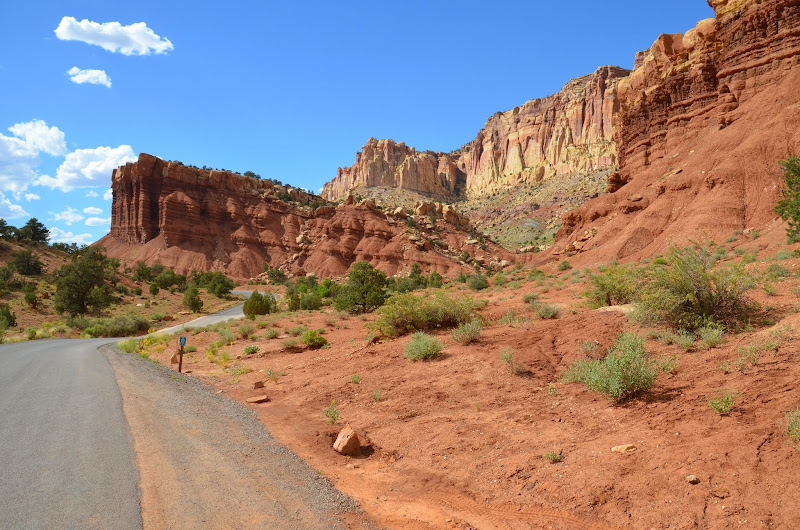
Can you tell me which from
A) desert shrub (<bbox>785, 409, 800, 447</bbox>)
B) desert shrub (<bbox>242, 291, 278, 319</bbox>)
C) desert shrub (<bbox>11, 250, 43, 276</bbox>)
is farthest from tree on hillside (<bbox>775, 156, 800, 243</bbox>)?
desert shrub (<bbox>11, 250, 43, 276</bbox>)

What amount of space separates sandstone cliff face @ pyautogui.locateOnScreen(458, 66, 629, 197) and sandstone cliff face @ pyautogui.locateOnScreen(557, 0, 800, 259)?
216 feet

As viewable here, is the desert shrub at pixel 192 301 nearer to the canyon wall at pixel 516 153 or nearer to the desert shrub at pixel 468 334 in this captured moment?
the desert shrub at pixel 468 334

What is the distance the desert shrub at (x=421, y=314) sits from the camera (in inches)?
593

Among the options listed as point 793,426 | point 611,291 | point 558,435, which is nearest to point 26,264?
point 611,291

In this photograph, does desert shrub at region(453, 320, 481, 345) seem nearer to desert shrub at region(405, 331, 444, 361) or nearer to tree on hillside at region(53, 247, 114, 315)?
desert shrub at region(405, 331, 444, 361)

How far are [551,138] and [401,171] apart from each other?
46.1 meters

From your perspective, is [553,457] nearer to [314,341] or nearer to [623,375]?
[623,375]

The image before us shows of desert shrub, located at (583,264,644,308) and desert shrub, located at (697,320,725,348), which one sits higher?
desert shrub, located at (583,264,644,308)

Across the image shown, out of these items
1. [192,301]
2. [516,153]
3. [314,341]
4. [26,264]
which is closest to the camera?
[314,341]

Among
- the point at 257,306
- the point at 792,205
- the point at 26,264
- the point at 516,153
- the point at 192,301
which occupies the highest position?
the point at 516,153

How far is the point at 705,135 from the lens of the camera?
35.8m

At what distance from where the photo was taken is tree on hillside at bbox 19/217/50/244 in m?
59.6

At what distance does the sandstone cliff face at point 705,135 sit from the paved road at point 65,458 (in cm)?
2715

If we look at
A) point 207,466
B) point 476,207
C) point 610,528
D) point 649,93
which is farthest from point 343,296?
point 476,207
